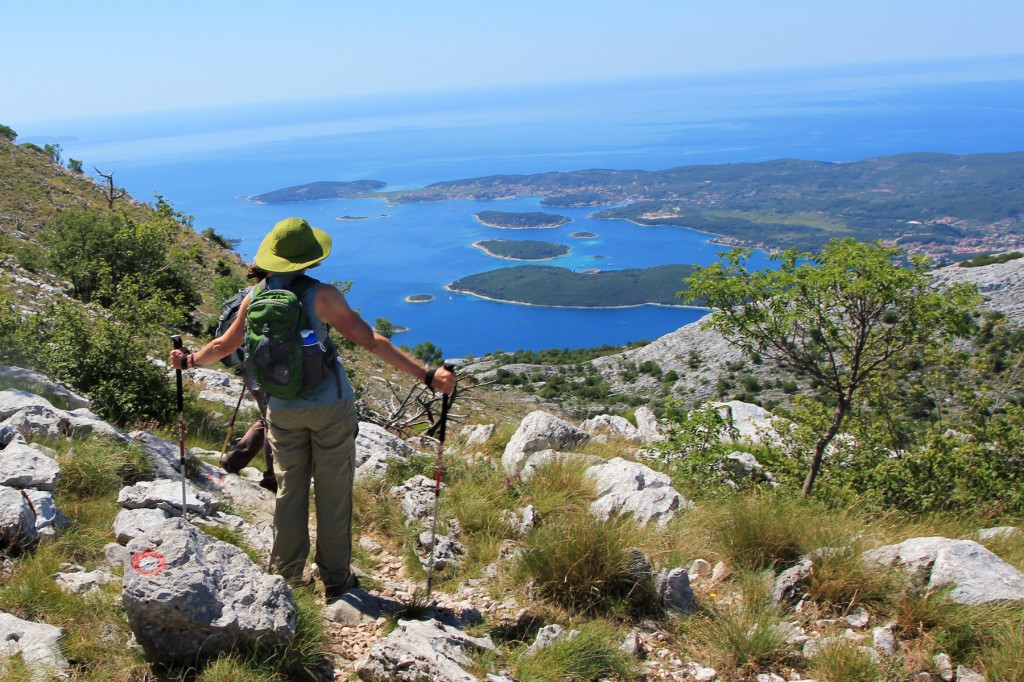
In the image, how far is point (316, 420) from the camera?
3646 millimetres

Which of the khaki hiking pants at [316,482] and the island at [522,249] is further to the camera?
the island at [522,249]

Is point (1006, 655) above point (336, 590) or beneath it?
above

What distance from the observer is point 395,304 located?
3777 inches

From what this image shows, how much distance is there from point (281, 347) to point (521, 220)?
153090mm

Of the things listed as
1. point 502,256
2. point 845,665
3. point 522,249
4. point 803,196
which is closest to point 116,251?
point 845,665

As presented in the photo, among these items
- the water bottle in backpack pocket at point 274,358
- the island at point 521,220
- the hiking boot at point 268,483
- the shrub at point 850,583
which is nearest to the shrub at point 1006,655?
the shrub at point 850,583

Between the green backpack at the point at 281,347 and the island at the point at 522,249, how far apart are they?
117537mm

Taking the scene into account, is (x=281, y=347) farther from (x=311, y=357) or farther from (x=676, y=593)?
(x=676, y=593)

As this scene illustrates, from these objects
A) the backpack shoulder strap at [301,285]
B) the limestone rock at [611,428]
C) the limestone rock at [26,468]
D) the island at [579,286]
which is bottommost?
the island at [579,286]

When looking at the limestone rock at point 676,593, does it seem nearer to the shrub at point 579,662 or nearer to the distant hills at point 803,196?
the shrub at point 579,662

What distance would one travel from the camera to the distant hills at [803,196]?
400 ft

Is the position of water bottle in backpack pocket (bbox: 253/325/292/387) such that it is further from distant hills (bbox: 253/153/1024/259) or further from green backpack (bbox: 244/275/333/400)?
distant hills (bbox: 253/153/1024/259)

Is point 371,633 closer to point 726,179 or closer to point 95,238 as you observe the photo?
point 95,238

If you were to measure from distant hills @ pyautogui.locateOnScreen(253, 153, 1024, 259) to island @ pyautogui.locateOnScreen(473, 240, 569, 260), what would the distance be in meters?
34.3
